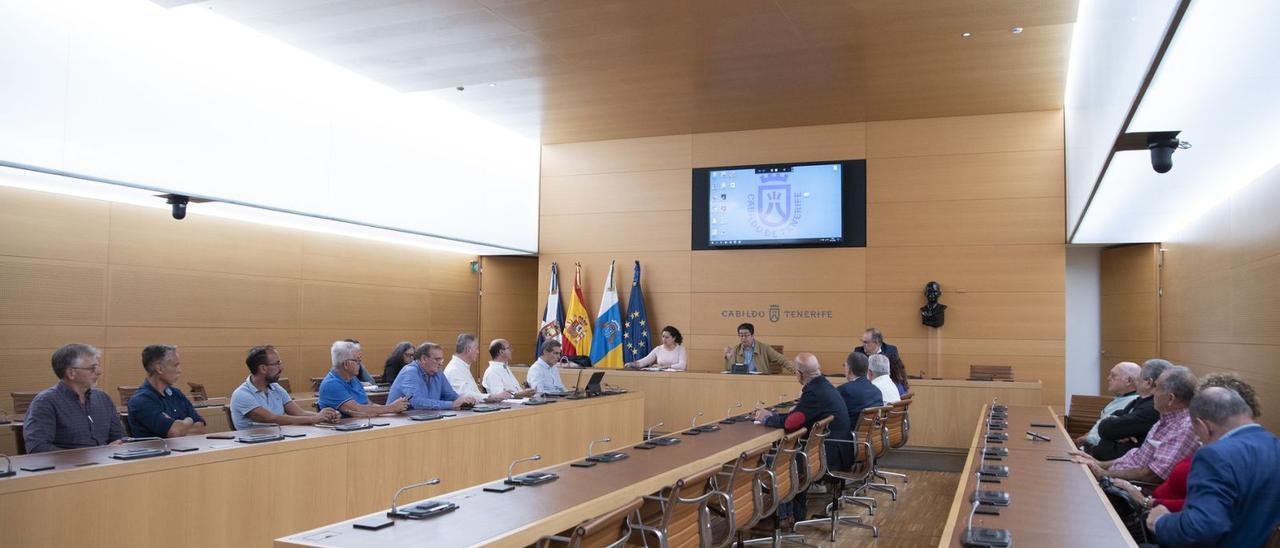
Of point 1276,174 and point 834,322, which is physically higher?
Result: point 1276,174

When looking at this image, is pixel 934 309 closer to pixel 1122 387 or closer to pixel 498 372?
pixel 1122 387

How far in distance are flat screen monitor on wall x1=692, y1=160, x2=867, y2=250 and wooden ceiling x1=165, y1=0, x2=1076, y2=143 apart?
2.17 feet

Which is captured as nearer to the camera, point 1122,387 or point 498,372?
point 1122,387

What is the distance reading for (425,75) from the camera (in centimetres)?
898

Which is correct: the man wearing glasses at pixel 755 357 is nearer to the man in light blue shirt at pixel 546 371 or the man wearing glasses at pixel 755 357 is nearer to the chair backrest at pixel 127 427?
the man in light blue shirt at pixel 546 371

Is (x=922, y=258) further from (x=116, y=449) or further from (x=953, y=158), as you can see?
(x=116, y=449)

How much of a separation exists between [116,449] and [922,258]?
28.2ft

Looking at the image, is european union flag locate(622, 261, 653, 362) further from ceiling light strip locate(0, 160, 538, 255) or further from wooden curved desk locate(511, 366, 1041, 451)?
ceiling light strip locate(0, 160, 538, 255)

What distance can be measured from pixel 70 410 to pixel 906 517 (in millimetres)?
5492

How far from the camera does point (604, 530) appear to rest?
116 inches

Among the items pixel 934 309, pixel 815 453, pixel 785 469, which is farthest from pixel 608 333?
pixel 785 469

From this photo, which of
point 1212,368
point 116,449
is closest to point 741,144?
point 1212,368

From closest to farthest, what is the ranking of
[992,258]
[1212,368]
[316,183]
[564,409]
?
[1212,368] < [564,409] < [316,183] < [992,258]

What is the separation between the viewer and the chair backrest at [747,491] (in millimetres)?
4316
